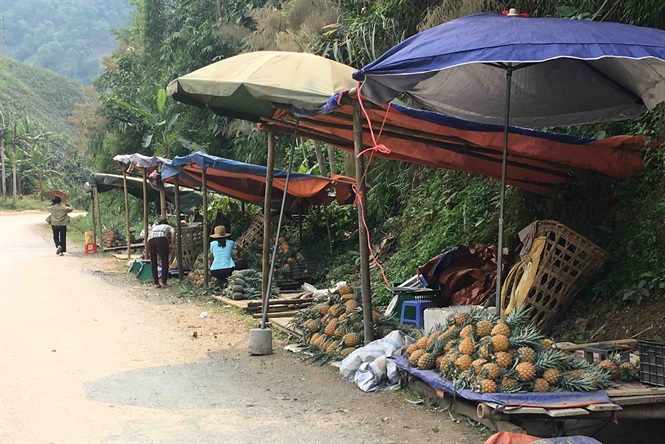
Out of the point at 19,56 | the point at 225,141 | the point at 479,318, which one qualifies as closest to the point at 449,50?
the point at 479,318

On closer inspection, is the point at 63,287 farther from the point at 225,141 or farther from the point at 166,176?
the point at 225,141

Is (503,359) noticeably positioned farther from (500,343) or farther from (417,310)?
(417,310)

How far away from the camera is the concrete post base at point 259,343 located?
7.21 meters

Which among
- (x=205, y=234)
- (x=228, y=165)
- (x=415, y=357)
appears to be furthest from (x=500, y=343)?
(x=205, y=234)

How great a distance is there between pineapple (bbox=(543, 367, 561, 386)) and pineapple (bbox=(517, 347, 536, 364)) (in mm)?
151

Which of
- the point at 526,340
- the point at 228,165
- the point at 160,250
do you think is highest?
the point at 228,165

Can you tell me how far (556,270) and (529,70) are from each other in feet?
6.64

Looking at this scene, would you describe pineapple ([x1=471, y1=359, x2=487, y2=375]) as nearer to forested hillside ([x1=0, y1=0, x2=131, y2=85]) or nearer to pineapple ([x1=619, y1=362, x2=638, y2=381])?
pineapple ([x1=619, y1=362, x2=638, y2=381])

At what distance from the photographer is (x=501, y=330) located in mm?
4910

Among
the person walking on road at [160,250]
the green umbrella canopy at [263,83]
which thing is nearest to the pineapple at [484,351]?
the green umbrella canopy at [263,83]

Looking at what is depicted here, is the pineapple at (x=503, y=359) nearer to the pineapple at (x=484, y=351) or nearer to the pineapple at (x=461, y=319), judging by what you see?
the pineapple at (x=484, y=351)

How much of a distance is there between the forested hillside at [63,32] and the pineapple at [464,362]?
385 ft

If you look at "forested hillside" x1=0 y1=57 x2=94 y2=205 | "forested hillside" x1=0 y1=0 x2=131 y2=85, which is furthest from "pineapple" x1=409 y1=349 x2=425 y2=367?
"forested hillside" x1=0 y1=0 x2=131 y2=85

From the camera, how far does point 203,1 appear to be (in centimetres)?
2714
